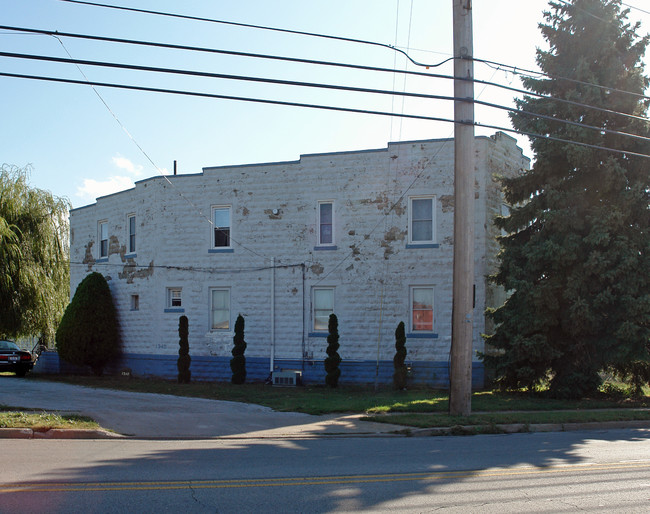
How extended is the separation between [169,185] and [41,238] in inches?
196

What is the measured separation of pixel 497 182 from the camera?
2177cm

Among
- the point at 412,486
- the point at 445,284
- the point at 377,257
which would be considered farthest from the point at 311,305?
the point at 412,486

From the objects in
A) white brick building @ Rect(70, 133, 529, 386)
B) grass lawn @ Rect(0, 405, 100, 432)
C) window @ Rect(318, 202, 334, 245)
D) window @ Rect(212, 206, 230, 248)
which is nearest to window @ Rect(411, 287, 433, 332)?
white brick building @ Rect(70, 133, 529, 386)

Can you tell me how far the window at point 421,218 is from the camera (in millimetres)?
21969

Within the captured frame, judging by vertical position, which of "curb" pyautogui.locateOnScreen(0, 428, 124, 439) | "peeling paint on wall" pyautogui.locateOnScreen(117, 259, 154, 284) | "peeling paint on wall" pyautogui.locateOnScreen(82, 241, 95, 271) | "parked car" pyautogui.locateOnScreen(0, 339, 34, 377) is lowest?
"parked car" pyautogui.locateOnScreen(0, 339, 34, 377)

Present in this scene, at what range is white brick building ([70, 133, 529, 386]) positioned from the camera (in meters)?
21.7

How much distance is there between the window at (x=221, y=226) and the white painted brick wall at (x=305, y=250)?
289 mm

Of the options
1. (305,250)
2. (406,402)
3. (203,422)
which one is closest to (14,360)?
(305,250)

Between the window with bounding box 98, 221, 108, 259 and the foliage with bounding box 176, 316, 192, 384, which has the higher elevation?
the window with bounding box 98, 221, 108, 259

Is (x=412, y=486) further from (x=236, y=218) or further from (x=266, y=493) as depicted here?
(x=236, y=218)

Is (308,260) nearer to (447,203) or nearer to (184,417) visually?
(447,203)

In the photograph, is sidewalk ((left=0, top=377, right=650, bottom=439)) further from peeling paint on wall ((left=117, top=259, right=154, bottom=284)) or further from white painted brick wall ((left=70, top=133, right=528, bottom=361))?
peeling paint on wall ((left=117, top=259, right=154, bottom=284))

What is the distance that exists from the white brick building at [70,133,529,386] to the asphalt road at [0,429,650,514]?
10.3 m

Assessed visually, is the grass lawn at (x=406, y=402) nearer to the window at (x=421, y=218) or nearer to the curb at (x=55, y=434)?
the curb at (x=55, y=434)
